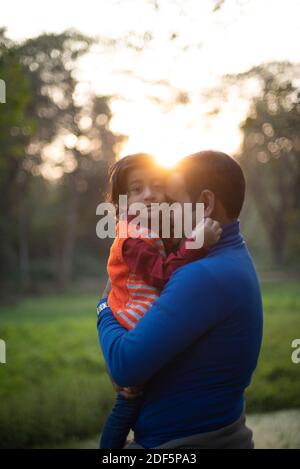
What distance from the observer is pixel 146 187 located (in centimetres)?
224

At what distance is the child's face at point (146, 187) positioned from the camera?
2.21m

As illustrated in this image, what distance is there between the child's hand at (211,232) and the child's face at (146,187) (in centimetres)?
62

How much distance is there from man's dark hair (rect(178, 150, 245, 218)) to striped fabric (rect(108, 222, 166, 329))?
0.33 meters

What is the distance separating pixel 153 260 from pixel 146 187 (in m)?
0.51

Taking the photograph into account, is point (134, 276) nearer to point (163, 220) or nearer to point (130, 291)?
point (130, 291)

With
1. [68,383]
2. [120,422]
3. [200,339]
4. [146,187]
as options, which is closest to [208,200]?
[200,339]

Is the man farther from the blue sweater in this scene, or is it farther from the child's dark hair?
the child's dark hair

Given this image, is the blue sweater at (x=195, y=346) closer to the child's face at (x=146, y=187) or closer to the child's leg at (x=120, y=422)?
the child's leg at (x=120, y=422)

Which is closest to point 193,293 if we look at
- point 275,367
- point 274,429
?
point 274,429

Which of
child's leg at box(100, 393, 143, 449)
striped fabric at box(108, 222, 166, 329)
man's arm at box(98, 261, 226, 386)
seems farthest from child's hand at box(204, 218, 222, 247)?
child's leg at box(100, 393, 143, 449)

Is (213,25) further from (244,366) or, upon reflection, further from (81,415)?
(81,415)

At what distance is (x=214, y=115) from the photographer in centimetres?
572

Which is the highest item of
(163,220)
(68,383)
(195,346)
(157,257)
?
(163,220)

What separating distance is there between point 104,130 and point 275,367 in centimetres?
1997
